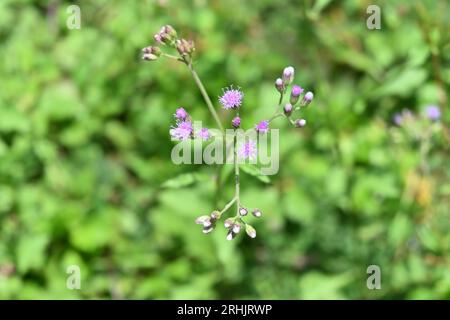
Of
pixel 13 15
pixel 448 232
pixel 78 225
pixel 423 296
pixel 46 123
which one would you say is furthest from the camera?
pixel 13 15

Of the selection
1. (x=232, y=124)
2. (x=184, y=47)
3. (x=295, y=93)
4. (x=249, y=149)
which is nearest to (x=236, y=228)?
(x=249, y=149)

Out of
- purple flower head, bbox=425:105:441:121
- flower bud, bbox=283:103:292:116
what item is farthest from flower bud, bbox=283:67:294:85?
purple flower head, bbox=425:105:441:121

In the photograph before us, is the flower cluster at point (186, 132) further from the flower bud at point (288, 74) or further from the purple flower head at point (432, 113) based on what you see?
the purple flower head at point (432, 113)

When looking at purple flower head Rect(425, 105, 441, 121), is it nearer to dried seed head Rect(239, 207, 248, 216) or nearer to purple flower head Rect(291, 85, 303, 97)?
purple flower head Rect(291, 85, 303, 97)

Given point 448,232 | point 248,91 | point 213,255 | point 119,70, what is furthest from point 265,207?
point 119,70

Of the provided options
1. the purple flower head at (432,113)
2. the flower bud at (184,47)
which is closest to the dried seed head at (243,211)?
the flower bud at (184,47)

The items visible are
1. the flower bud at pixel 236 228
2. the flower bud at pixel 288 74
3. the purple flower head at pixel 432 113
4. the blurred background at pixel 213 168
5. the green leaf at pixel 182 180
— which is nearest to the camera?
the flower bud at pixel 236 228

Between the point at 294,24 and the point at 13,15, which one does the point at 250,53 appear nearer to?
the point at 294,24

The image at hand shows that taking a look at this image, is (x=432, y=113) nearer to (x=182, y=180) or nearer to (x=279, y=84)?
(x=279, y=84)
